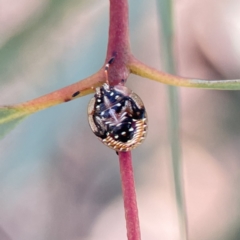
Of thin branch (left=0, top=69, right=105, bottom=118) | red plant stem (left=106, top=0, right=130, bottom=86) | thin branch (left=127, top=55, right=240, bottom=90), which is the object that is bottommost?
thin branch (left=127, top=55, right=240, bottom=90)

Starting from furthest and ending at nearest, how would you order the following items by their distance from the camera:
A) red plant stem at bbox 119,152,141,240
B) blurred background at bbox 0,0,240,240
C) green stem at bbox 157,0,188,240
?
blurred background at bbox 0,0,240,240
green stem at bbox 157,0,188,240
red plant stem at bbox 119,152,141,240

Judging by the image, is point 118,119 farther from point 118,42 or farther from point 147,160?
point 147,160

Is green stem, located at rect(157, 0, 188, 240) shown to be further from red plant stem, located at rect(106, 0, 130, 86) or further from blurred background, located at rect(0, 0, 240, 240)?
blurred background, located at rect(0, 0, 240, 240)

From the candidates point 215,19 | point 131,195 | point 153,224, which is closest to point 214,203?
point 153,224

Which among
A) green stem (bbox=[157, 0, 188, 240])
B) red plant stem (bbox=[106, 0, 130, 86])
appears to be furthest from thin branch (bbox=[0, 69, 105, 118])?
green stem (bbox=[157, 0, 188, 240])

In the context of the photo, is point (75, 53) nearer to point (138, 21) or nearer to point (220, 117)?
point (138, 21)

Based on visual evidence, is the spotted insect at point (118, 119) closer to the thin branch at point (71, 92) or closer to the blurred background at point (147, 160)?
the thin branch at point (71, 92)
